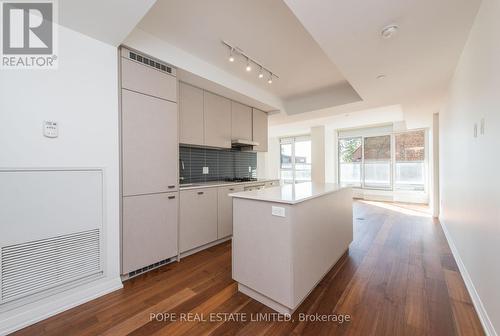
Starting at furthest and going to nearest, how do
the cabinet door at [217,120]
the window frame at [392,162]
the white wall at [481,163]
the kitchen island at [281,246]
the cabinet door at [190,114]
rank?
1. the window frame at [392,162]
2. the cabinet door at [217,120]
3. the cabinet door at [190,114]
4. the kitchen island at [281,246]
5. the white wall at [481,163]

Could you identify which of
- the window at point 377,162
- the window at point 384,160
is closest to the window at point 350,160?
the window at point 384,160

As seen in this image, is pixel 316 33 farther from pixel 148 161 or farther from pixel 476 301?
pixel 476 301

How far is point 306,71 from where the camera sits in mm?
3262

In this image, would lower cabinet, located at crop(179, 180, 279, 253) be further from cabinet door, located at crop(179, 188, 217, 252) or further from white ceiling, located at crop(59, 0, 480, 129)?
white ceiling, located at crop(59, 0, 480, 129)

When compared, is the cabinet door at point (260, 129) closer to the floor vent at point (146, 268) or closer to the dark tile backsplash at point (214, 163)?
the dark tile backsplash at point (214, 163)

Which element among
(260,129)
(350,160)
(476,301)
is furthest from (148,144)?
(350,160)

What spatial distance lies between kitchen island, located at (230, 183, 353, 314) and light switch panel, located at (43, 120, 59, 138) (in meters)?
1.67

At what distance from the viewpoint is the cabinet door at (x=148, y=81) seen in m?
2.17

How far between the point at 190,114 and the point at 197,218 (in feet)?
5.13

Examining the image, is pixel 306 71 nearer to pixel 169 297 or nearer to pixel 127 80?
pixel 127 80

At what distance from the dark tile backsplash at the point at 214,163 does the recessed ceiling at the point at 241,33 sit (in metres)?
1.45

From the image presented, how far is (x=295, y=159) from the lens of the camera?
8.64m

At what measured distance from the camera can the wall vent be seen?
87.7 inches

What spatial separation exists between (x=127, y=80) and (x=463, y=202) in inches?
155
